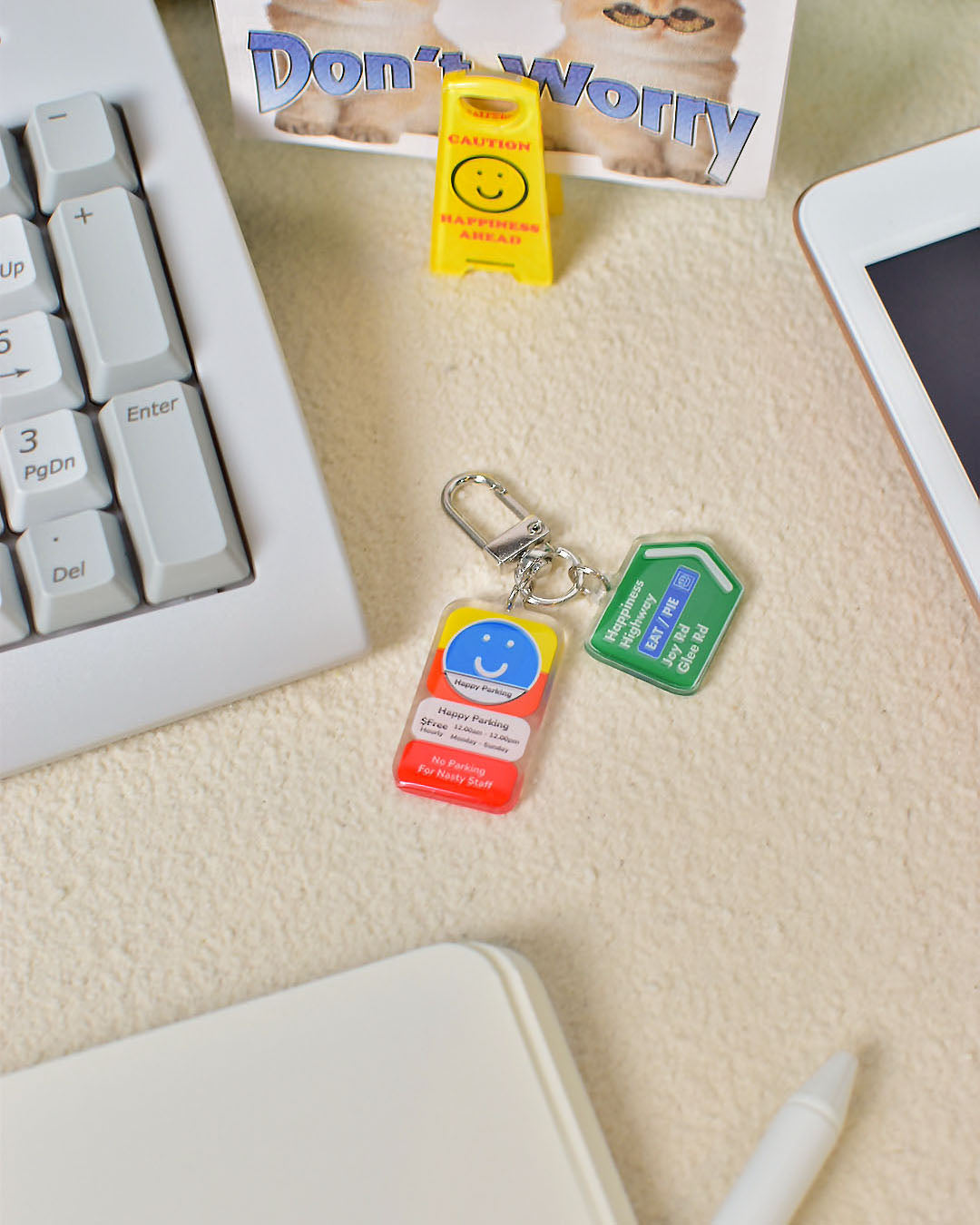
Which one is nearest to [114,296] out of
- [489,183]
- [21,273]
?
[21,273]

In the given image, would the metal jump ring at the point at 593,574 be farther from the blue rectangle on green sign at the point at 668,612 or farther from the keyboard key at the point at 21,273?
the keyboard key at the point at 21,273

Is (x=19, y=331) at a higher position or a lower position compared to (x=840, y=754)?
higher

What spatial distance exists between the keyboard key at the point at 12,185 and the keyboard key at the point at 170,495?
0.26ft

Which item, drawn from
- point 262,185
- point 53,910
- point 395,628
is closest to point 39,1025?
point 53,910

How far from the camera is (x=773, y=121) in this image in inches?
15.1

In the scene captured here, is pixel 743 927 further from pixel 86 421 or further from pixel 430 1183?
pixel 86 421

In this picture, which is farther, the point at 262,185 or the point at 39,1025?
the point at 262,185

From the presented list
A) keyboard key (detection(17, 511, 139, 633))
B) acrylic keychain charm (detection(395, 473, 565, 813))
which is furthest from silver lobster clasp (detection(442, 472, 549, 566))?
keyboard key (detection(17, 511, 139, 633))

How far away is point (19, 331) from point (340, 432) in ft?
0.36

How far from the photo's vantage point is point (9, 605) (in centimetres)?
32

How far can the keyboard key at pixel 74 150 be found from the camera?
36 cm

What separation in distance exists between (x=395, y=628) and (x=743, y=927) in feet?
0.48

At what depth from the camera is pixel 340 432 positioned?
1.31 feet

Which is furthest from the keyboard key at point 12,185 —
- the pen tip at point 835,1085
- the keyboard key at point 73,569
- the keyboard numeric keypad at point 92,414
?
the pen tip at point 835,1085
